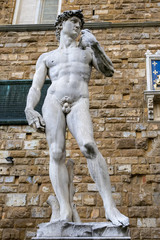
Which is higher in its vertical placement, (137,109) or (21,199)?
(137,109)

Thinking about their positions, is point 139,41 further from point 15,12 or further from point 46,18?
point 15,12

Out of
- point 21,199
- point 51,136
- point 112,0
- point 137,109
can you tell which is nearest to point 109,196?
point 51,136

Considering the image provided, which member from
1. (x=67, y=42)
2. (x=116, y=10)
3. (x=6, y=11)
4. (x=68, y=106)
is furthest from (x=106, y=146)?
(x=6, y=11)

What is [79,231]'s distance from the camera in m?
2.90

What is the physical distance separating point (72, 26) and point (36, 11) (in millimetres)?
4237

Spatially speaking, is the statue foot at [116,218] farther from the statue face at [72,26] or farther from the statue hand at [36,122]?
the statue face at [72,26]

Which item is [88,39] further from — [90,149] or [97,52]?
[90,149]

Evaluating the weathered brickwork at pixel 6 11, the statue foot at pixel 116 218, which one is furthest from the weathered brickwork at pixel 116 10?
the statue foot at pixel 116 218

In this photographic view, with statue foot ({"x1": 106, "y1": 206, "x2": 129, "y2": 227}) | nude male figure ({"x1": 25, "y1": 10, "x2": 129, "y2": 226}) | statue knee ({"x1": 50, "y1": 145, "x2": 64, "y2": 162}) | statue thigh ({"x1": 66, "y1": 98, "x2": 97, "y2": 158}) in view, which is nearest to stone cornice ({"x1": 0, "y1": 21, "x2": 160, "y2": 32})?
nude male figure ({"x1": 25, "y1": 10, "x2": 129, "y2": 226})

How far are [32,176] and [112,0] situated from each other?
406cm

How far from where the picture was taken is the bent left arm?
3.72 meters

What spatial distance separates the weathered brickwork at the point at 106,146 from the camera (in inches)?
209

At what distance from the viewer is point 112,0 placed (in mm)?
7438

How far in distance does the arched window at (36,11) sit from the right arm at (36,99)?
13.3 feet
